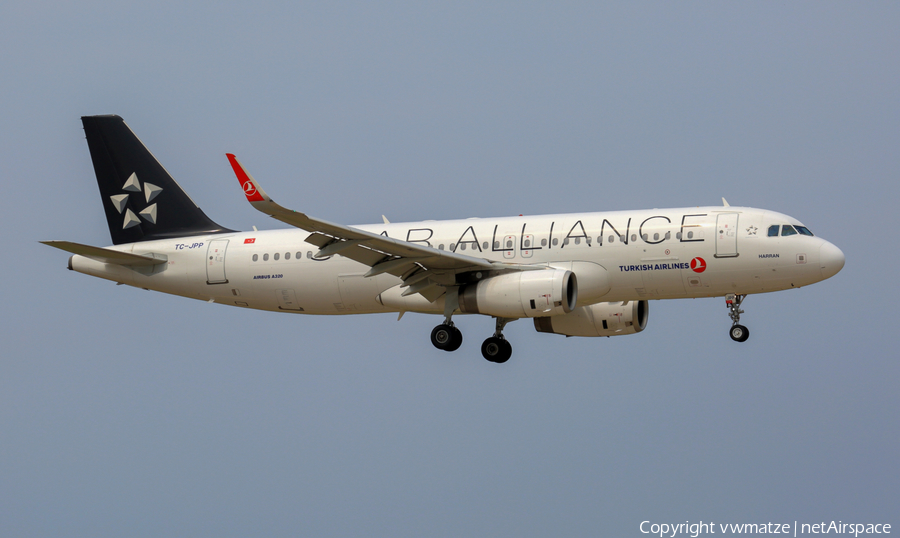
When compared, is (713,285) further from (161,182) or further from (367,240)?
(161,182)

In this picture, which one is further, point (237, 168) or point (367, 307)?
point (367, 307)

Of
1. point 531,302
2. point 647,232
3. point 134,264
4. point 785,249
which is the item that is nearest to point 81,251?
point 134,264

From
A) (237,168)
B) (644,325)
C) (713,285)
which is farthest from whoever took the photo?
(644,325)

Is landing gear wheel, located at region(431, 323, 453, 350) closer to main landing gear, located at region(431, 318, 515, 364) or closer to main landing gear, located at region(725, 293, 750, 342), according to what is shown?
main landing gear, located at region(431, 318, 515, 364)

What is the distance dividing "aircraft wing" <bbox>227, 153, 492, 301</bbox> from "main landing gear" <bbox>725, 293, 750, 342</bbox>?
7.56m

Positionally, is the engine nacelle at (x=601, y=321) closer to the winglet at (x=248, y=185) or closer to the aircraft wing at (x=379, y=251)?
the aircraft wing at (x=379, y=251)

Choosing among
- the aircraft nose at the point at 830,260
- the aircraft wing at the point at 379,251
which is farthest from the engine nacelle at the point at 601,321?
the aircraft nose at the point at 830,260

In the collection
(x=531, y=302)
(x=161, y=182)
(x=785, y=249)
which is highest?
(x=161, y=182)

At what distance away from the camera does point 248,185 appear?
28.0 m

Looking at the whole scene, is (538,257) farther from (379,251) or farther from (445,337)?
(379,251)

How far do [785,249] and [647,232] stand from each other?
414cm

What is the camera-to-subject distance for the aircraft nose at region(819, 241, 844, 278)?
32500 millimetres

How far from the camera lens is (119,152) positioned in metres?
39.7

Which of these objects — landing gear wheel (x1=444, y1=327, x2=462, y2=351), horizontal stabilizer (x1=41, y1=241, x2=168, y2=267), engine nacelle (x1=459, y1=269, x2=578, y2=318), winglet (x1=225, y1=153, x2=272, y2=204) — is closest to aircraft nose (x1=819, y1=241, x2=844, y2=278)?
engine nacelle (x1=459, y1=269, x2=578, y2=318)
